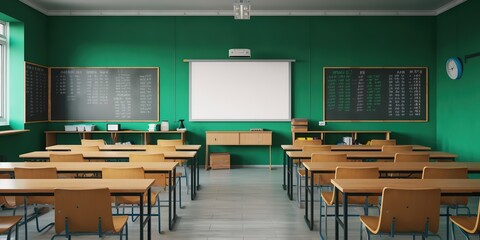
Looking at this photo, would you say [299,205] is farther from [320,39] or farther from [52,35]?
[52,35]

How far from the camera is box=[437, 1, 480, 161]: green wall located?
7.42m

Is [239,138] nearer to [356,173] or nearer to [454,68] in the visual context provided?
[454,68]

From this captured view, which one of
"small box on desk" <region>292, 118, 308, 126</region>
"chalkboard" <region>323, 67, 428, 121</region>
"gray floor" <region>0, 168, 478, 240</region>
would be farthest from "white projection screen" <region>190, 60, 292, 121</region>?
"gray floor" <region>0, 168, 478, 240</region>

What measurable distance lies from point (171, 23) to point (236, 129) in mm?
2790

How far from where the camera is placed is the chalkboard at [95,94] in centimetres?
902

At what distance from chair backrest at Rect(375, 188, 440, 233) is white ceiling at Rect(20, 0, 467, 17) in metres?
6.23

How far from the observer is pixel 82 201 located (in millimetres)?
2781

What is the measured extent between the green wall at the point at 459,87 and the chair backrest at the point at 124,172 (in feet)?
20.9

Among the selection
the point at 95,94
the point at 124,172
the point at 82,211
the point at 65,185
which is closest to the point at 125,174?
the point at 124,172

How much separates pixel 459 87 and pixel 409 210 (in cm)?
619

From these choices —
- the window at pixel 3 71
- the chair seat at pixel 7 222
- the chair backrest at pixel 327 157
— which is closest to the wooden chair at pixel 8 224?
the chair seat at pixel 7 222

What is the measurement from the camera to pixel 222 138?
8.67m

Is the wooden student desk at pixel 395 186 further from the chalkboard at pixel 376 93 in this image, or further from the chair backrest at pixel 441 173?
the chalkboard at pixel 376 93

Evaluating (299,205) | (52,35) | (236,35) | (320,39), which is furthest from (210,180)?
(52,35)
